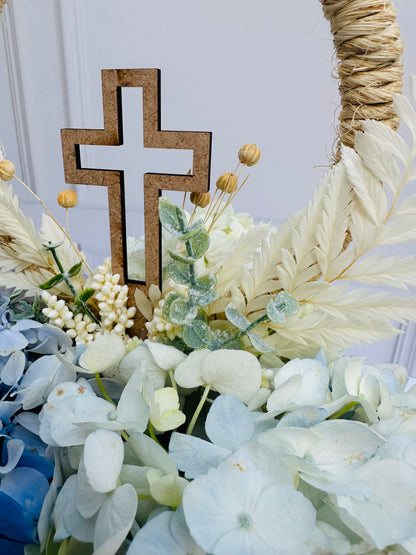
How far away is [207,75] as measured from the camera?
2.72ft

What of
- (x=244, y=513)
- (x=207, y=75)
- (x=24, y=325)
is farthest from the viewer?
(x=207, y=75)

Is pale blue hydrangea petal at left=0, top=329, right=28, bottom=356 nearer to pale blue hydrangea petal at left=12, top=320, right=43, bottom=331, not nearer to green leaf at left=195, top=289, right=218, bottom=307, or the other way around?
pale blue hydrangea petal at left=12, top=320, right=43, bottom=331

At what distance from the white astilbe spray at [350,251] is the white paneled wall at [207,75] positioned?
1.92 feet

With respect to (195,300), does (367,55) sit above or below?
above

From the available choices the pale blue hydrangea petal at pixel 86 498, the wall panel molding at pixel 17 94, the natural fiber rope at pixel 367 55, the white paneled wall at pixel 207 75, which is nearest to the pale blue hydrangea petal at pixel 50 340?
the pale blue hydrangea petal at pixel 86 498

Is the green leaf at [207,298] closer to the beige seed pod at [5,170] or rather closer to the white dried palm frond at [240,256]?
the white dried palm frond at [240,256]

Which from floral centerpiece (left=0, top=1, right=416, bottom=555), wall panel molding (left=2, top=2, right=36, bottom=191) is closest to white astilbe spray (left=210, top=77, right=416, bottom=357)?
floral centerpiece (left=0, top=1, right=416, bottom=555)

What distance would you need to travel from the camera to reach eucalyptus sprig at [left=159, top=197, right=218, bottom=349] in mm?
199

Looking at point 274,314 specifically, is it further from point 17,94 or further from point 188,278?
point 17,94

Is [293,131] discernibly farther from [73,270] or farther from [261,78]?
[73,270]

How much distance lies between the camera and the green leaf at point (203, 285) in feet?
0.70

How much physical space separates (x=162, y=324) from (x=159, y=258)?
52 mm

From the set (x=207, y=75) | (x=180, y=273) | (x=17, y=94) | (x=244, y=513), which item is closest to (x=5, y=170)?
(x=180, y=273)

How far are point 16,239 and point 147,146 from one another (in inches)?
4.4
